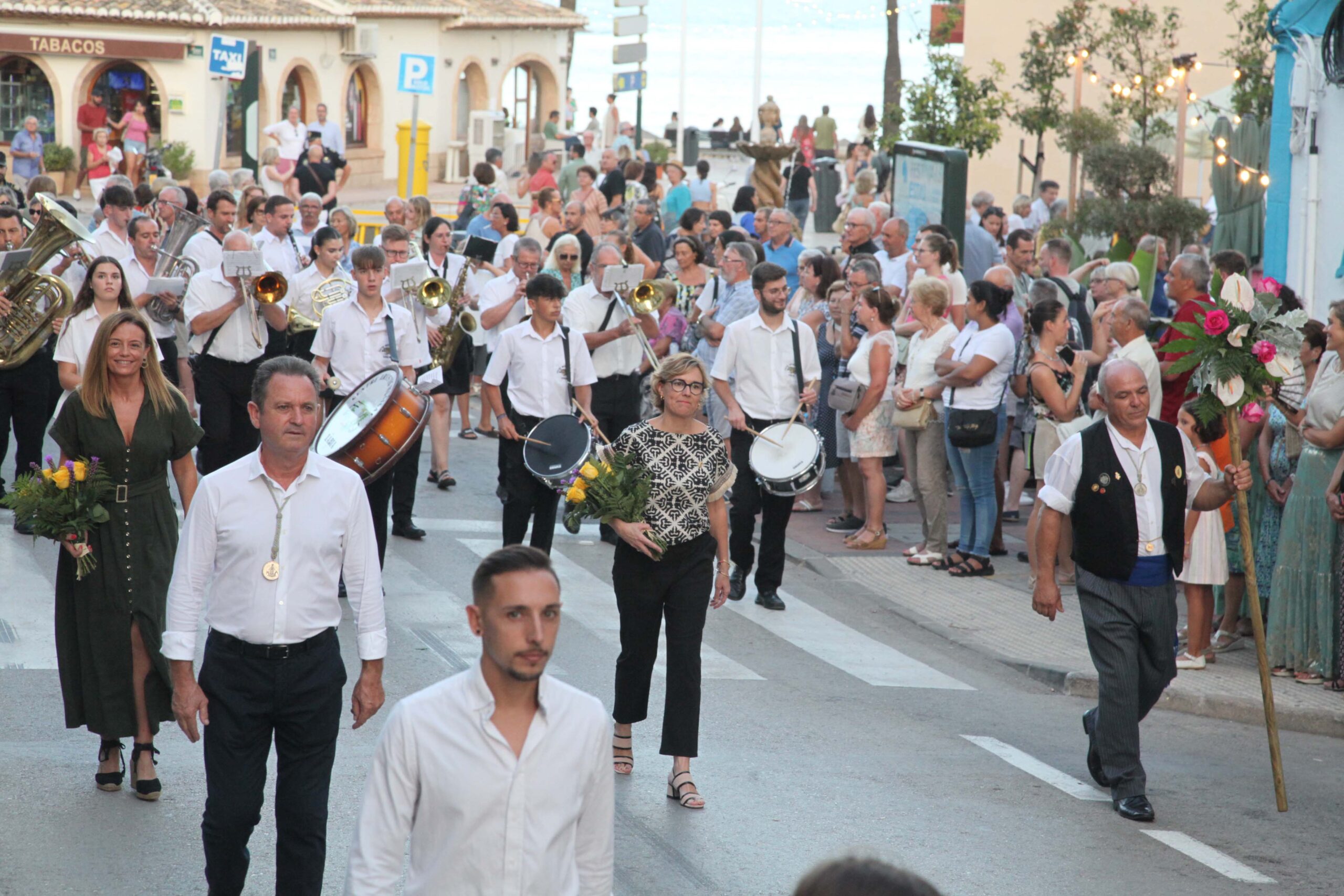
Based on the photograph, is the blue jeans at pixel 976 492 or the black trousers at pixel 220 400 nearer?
the black trousers at pixel 220 400

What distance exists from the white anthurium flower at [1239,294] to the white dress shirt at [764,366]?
12.2 feet

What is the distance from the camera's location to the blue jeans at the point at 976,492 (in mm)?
11773

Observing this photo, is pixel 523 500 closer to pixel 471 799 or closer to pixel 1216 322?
pixel 1216 322

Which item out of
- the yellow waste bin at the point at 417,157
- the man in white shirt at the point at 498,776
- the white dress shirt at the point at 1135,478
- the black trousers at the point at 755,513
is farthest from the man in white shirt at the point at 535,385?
the yellow waste bin at the point at 417,157

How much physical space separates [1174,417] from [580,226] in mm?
8670

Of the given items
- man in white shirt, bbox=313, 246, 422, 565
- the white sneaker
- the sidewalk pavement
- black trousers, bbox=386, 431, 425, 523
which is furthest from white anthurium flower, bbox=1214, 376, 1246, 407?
the white sneaker

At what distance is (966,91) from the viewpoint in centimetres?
2703

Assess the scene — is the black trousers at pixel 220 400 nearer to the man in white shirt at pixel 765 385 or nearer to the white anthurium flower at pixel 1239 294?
the man in white shirt at pixel 765 385

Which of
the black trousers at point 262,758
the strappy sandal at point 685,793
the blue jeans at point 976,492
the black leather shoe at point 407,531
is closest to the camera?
the black trousers at point 262,758

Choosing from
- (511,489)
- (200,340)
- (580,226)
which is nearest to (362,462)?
(511,489)

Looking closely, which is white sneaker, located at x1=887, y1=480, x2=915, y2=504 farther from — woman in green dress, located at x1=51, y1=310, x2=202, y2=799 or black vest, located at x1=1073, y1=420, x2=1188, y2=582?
woman in green dress, located at x1=51, y1=310, x2=202, y2=799

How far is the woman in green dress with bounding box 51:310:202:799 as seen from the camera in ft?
21.8

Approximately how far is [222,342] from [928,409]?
16.6ft

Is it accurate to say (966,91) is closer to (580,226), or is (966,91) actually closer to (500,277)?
(580,226)
